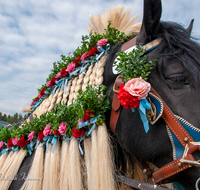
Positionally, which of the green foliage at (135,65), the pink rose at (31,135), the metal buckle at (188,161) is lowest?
the metal buckle at (188,161)

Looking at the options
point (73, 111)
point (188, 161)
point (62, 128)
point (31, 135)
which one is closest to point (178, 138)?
point (188, 161)

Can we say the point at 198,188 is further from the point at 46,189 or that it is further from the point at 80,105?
the point at 46,189

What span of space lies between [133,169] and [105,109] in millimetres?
836

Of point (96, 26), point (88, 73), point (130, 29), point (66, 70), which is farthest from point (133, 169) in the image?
point (96, 26)

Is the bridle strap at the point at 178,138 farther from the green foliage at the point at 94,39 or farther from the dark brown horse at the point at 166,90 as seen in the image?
the green foliage at the point at 94,39

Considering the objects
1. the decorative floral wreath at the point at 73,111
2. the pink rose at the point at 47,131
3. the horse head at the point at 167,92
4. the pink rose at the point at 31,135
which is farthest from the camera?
the pink rose at the point at 31,135

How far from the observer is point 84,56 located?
1935 millimetres

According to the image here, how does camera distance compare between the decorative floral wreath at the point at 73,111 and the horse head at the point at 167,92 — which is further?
the decorative floral wreath at the point at 73,111

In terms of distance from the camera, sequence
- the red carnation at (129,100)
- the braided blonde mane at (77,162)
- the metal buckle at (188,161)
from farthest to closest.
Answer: the braided blonde mane at (77,162) < the red carnation at (129,100) < the metal buckle at (188,161)

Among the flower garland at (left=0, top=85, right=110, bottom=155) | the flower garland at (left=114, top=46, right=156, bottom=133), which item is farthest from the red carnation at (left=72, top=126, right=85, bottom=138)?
the flower garland at (left=114, top=46, right=156, bottom=133)

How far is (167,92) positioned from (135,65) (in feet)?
1.09

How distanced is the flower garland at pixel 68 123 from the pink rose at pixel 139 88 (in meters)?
0.35

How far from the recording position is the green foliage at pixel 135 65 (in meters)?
1.23

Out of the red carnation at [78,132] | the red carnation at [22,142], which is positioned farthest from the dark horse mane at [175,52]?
the red carnation at [22,142]
